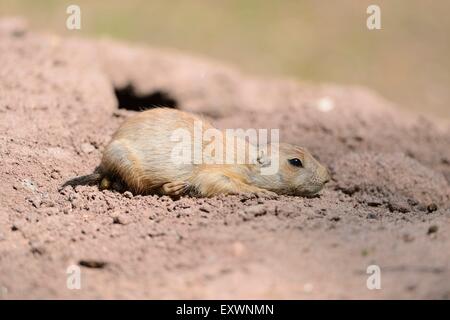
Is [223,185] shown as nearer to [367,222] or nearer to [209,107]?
[367,222]

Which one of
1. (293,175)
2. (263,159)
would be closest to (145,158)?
(263,159)

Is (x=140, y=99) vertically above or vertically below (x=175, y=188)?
above

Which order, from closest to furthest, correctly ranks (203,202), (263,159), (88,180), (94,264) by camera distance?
1. (94,264)
2. (203,202)
3. (88,180)
4. (263,159)

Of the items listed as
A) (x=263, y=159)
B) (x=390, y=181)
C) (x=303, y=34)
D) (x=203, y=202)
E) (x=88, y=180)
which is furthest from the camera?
(x=303, y=34)

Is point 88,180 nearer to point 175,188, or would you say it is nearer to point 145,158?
point 145,158

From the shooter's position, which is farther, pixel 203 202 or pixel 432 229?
pixel 203 202

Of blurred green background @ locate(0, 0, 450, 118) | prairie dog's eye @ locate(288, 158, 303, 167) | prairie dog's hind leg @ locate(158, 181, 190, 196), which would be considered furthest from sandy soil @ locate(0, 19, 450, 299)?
blurred green background @ locate(0, 0, 450, 118)

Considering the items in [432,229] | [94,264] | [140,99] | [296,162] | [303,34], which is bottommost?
[94,264]
